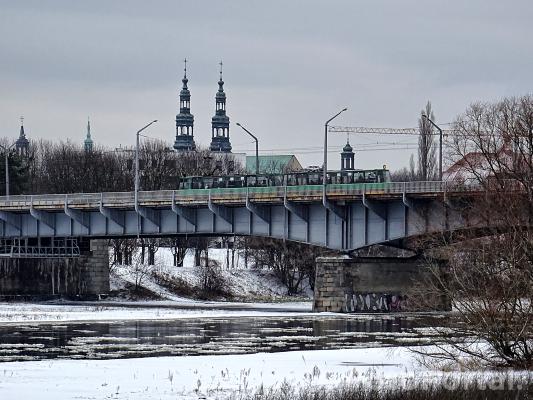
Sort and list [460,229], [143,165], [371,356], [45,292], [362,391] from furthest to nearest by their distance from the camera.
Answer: [143,165] → [45,292] → [460,229] → [371,356] → [362,391]

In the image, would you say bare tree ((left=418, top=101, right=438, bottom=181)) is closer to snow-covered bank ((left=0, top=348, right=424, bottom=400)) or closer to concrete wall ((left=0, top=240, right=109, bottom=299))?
concrete wall ((left=0, top=240, right=109, bottom=299))

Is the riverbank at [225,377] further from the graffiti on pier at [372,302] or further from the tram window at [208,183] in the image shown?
the tram window at [208,183]

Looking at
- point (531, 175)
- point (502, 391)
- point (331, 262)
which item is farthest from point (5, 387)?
point (331, 262)

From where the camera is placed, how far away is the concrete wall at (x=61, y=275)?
114m

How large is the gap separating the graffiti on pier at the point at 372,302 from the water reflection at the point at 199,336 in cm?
1263

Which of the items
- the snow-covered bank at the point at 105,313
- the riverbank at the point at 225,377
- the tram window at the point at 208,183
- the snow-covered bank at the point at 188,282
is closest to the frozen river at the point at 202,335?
the snow-covered bank at the point at 105,313

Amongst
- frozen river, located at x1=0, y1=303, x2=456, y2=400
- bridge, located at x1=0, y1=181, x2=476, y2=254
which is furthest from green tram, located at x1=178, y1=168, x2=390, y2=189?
frozen river, located at x1=0, y1=303, x2=456, y2=400

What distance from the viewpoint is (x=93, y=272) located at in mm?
119812

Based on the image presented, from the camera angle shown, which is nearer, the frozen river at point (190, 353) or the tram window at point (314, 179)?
the frozen river at point (190, 353)

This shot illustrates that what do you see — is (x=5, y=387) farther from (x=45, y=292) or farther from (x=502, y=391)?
(x=45, y=292)

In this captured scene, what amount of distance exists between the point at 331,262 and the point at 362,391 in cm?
5885

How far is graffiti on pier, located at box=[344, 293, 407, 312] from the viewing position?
9144 centimetres

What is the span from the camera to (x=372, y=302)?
92125mm

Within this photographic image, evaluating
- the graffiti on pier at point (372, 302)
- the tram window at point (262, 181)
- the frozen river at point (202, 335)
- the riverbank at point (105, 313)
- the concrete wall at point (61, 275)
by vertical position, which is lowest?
the frozen river at point (202, 335)
